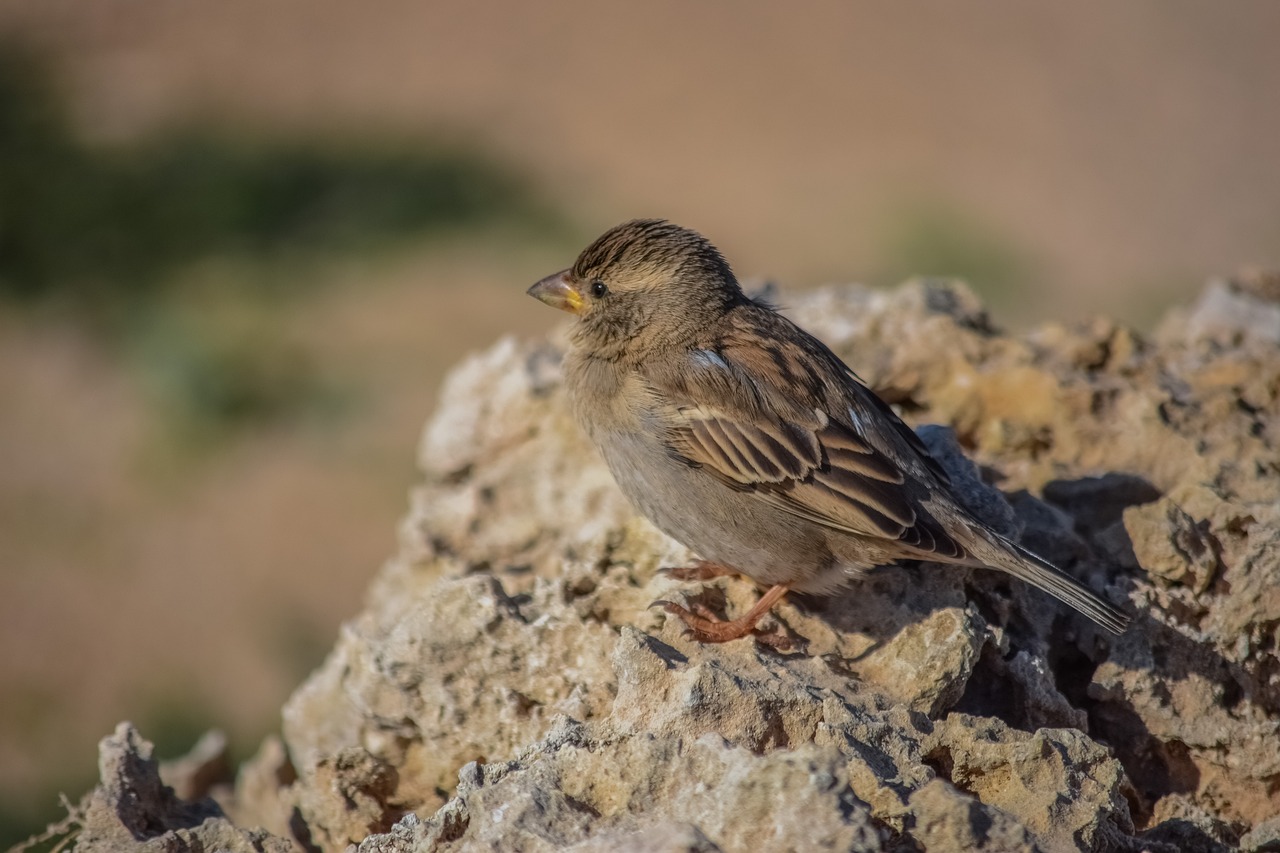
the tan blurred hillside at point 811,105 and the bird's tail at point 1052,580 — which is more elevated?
the tan blurred hillside at point 811,105

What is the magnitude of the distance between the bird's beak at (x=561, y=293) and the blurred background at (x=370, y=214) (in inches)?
158

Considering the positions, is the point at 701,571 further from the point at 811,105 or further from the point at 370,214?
the point at 811,105

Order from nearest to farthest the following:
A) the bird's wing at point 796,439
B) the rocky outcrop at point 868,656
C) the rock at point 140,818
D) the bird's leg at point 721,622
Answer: the rocky outcrop at point 868,656, the rock at point 140,818, the bird's leg at point 721,622, the bird's wing at point 796,439

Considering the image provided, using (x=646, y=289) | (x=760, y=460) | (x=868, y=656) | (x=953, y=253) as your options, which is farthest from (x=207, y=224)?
(x=868, y=656)

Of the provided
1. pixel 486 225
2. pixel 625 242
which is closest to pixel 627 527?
pixel 625 242

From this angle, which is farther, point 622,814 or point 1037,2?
point 1037,2

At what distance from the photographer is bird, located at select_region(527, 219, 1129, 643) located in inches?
161

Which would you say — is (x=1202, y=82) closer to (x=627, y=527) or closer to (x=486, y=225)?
(x=486, y=225)

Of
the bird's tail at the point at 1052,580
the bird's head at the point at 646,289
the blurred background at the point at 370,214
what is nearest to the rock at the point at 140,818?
the bird's head at the point at 646,289

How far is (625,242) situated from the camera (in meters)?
4.86

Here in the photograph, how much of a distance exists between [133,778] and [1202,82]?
16331mm

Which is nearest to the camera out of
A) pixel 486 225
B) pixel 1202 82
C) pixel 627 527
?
pixel 627 527

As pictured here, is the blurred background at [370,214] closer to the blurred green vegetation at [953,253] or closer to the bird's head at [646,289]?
the blurred green vegetation at [953,253]

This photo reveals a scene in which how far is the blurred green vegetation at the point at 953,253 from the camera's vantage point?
11.7 metres
